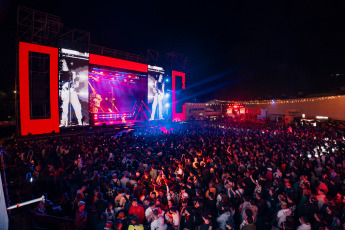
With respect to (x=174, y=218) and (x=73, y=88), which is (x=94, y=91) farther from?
(x=174, y=218)

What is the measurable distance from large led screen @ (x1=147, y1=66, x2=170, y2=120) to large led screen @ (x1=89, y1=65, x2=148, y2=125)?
31.3 inches

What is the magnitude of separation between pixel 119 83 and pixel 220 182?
16.6 m

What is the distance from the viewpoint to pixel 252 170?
6.90m

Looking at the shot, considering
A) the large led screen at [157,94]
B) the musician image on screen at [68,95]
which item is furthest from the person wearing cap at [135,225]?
the large led screen at [157,94]

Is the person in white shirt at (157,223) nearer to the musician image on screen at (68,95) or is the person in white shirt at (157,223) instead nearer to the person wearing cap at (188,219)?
the person wearing cap at (188,219)

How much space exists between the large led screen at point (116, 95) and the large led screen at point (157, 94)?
0.80m

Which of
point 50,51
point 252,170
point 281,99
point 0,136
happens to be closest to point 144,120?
point 50,51

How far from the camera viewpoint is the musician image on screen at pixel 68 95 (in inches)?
594

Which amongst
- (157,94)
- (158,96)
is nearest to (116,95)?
(157,94)

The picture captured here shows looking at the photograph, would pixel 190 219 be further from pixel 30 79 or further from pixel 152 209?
pixel 30 79

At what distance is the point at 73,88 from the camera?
1564 cm

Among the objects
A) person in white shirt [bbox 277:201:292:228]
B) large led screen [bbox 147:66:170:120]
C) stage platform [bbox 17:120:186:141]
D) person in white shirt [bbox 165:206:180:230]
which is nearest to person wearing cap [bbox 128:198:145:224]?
person in white shirt [bbox 165:206:180:230]

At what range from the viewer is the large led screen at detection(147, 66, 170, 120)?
22.3m

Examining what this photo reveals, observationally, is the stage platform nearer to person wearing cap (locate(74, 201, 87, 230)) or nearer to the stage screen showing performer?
the stage screen showing performer
